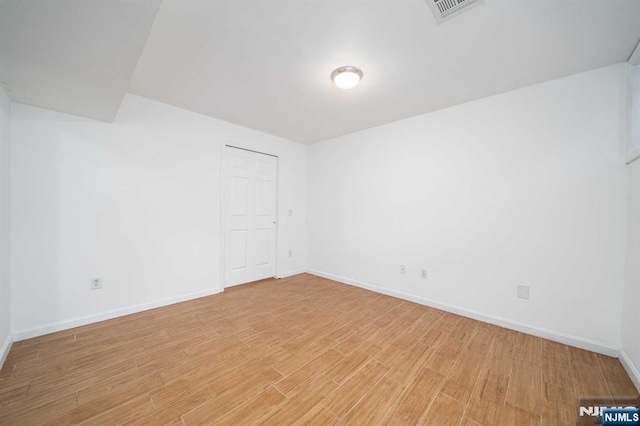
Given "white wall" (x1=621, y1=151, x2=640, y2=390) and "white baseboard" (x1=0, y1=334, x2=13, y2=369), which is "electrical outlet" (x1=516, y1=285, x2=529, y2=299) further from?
"white baseboard" (x1=0, y1=334, x2=13, y2=369)

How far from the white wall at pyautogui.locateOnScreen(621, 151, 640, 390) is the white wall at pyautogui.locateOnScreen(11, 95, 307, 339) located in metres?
4.08

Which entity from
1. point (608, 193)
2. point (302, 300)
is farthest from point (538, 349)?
point (302, 300)

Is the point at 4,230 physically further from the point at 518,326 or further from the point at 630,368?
the point at 630,368

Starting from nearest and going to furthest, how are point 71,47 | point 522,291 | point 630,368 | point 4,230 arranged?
point 71,47, point 630,368, point 4,230, point 522,291

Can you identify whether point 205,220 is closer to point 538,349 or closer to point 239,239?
point 239,239

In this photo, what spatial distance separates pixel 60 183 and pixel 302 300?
2.85 m

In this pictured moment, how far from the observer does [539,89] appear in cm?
225

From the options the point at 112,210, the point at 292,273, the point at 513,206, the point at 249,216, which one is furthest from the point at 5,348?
the point at 513,206

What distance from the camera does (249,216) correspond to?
3.79 m

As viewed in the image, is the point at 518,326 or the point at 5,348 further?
the point at 518,326

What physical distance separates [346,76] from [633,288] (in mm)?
2812

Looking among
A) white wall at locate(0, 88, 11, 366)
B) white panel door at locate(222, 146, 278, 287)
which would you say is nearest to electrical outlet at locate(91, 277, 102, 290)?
white wall at locate(0, 88, 11, 366)

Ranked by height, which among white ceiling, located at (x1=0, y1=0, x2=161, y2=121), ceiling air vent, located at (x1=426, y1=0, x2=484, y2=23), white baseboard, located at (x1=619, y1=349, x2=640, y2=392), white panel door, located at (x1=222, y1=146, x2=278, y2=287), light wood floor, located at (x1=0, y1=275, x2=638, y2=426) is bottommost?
light wood floor, located at (x1=0, y1=275, x2=638, y2=426)

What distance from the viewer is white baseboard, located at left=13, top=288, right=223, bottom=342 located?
82.7 inches
